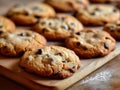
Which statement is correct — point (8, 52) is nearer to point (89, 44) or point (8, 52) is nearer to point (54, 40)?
point (54, 40)

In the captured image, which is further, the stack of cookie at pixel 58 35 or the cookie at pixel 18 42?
the cookie at pixel 18 42

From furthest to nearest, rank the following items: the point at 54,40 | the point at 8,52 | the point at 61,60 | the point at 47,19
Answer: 1. the point at 47,19
2. the point at 54,40
3. the point at 8,52
4. the point at 61,60

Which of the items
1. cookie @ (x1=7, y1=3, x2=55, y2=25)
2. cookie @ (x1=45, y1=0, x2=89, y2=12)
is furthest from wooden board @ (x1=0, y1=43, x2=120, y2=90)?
cookie @ (x1=45, y1=0, x2=89, y2=12)

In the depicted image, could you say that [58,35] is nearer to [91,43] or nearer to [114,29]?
[91,43]

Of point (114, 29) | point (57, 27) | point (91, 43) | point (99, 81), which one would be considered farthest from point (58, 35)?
point (99, 81)

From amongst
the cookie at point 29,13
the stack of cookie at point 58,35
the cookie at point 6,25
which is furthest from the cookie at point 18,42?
the cookie at point 29,13

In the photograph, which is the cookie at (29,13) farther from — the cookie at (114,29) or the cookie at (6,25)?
the cookie at (114,29)

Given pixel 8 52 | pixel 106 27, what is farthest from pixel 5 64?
pixel 106 27

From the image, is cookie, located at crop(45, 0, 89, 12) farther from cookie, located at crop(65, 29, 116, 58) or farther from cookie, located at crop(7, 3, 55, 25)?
cookie, located at crop(65, 29, 116, 58)
